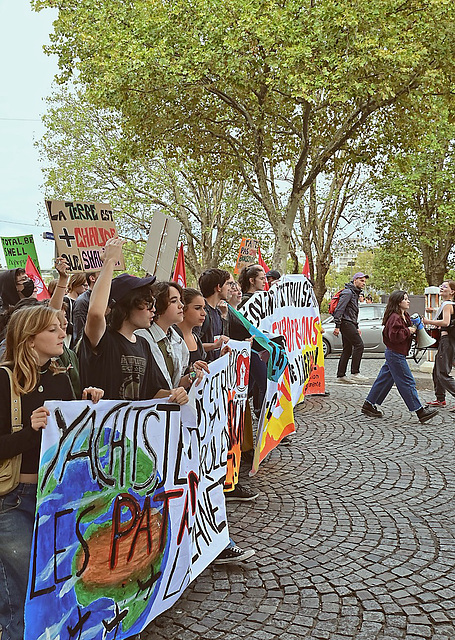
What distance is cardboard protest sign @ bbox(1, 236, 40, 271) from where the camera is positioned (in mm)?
8289

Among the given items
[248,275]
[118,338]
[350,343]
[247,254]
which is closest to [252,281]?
[248,275]

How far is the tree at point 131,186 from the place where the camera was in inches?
912

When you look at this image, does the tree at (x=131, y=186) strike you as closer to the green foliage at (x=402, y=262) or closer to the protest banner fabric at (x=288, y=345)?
the green foliage at (x=402, y=262)

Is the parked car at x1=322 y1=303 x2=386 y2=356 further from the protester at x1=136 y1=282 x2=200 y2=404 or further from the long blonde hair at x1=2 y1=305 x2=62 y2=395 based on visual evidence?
the long blonde hair at x1=2 y1=305 x2=62 y2=395

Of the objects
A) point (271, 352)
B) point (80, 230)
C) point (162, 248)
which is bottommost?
point (271, 352)

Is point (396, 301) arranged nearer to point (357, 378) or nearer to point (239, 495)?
point (357, 378)

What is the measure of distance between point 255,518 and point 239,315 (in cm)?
180

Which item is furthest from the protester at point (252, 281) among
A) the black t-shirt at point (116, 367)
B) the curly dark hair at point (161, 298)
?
the black t-shirt at point (116, 367)

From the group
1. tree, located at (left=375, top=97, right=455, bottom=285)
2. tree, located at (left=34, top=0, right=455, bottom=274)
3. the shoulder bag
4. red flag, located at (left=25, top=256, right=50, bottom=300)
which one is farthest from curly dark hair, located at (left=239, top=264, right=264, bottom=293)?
tree, located at (left=375, top=97, right=455, bottom=285)

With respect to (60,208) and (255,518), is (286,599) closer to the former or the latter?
(255,518)

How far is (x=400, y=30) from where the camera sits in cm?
1200

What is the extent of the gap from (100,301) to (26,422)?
76cm

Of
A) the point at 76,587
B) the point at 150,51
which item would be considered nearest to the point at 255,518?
the point at 76,587

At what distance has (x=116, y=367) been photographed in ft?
10.3
